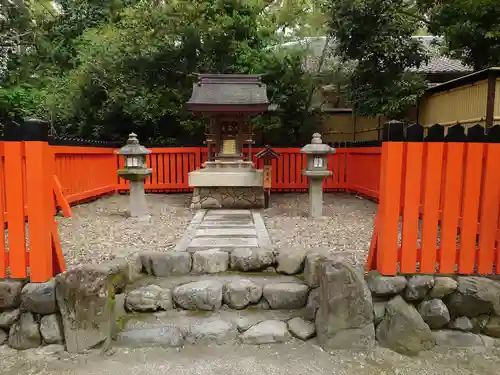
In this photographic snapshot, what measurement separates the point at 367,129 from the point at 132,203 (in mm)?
9889

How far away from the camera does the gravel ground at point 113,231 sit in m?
4.36

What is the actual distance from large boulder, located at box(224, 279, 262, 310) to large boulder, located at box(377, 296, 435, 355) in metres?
1.09

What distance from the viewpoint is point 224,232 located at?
5438mm

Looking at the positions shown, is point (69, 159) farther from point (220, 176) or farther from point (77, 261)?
point (77, 261)

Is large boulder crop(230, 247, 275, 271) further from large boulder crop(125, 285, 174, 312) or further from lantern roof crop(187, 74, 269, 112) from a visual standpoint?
lantern roof crop(187, 74, 269, 112)

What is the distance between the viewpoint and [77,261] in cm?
396

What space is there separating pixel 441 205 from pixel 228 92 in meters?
6.08

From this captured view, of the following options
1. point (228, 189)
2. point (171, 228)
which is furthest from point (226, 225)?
point (228, 189)

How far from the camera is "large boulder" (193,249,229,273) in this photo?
3730 mm

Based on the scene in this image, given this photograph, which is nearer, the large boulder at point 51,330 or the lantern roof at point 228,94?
the large boulder at point 51,330

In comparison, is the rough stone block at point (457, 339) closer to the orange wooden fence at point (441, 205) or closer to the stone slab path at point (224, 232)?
the orange wooden fence at point (441, 205)

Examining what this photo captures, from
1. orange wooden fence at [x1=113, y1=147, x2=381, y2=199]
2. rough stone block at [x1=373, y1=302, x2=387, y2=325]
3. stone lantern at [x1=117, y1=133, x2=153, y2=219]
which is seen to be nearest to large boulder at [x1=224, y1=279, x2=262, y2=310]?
rough stone block at [x1=373, y1=302, x2=387, y2=325]

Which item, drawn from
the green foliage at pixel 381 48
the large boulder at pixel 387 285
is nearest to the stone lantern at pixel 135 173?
the large boulder at pixel 387 285

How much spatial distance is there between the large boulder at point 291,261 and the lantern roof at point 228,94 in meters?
4.57
